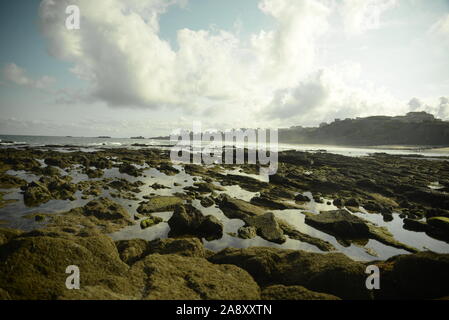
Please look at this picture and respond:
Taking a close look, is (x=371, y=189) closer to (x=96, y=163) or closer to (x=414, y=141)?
(x=96, y=163)

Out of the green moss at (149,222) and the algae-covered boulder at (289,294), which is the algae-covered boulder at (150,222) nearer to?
the green moss at (149,222)

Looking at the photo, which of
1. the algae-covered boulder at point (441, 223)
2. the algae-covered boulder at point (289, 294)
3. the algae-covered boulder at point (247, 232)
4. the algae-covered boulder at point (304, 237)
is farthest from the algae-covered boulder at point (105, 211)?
the algae-covered boulder at point (441, 223)

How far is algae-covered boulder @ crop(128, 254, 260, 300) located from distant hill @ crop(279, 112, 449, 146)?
6636 inches

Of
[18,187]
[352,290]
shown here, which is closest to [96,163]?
[18,187]

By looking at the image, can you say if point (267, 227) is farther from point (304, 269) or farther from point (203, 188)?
point (203, 188)

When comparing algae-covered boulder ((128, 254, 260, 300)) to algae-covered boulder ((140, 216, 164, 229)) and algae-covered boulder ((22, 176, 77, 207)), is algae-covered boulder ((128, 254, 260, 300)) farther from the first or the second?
algae-covered boulder ((22, 176, 77, 207))

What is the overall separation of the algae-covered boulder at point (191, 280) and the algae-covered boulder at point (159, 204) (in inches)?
335

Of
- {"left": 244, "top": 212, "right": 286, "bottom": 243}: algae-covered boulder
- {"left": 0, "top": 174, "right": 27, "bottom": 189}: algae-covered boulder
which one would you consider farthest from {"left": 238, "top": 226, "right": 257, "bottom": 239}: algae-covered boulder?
{"left": 0, "top": 174, "right": 27, "bottom": 189}: algae-covered boulder

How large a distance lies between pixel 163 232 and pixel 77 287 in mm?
6879

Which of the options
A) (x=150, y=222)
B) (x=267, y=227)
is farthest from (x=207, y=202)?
(x=267, y=227)

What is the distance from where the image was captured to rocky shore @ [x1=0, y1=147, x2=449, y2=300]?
5320 mm

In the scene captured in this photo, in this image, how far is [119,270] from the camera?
5840mm

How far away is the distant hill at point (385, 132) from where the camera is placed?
414 feet

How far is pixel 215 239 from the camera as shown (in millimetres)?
11242
